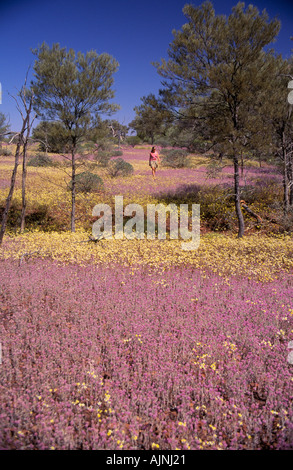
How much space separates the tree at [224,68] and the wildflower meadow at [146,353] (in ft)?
18.7

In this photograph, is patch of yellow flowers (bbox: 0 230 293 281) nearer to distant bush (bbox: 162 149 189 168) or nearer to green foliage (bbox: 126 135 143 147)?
distant bush (bbox: 162 149 189 168)

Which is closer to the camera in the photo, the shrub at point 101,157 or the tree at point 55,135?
the tree at point 55,135

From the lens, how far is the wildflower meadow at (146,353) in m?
2.98

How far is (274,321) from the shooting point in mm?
4902

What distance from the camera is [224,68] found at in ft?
33.4

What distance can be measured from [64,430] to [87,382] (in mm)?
705

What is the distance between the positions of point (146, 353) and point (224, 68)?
1032cm

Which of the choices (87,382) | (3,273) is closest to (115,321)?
(87,382)

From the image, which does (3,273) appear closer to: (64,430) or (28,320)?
(28,320)

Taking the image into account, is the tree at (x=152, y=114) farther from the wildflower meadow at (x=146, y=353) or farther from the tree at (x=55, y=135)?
the wildflower meadow at (x=146, y=353)

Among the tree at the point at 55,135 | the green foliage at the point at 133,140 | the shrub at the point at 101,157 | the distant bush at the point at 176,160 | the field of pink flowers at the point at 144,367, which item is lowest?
the field of pink flowers at the point at 144,367

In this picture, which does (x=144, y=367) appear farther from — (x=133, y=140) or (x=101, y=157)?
(x=133, y=140)

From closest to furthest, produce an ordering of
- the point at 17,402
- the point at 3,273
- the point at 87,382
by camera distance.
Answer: the point at 17,402 → the point at 87,382 → the point at 3,273

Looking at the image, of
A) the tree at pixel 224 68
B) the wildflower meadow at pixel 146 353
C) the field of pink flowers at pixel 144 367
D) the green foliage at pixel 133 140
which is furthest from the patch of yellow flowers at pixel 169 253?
the green foliage at pixel 133 140
